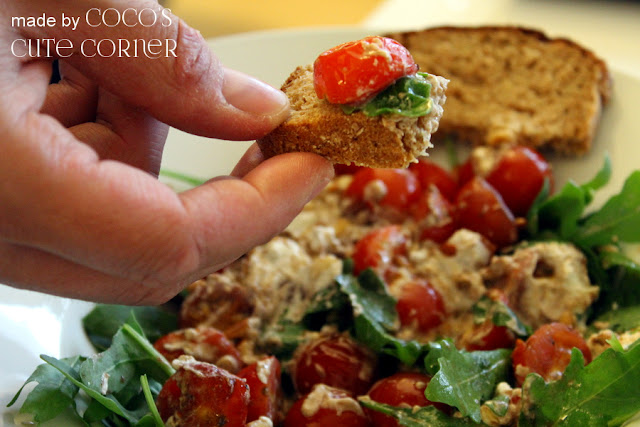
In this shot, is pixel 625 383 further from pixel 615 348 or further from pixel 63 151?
pixel 63 151

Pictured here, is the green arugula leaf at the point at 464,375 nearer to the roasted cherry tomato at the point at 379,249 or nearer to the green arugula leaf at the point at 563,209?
the roasted cherry tomato at the point at 379,249

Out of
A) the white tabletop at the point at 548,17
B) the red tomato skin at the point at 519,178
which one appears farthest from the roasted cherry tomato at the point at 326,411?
the white tabletop at the point at 548,17

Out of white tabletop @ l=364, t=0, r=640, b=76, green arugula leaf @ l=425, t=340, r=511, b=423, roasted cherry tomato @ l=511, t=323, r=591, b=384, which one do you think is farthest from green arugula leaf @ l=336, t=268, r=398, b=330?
white tabletop @ l=364, t=0, r=640, b=76

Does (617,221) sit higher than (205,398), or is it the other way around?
(617,221)

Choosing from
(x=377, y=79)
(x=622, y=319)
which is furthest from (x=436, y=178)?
(x=377, y=79)

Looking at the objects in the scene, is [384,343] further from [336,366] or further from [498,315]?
[498,315]

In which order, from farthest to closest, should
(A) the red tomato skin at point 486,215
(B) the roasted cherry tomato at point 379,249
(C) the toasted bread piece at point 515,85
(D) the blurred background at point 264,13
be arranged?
(D) the blurred background at point 264,13 → (C) the toasted bread piece at point 515,85 → (A) the red tomato skin at point 486,215 → (B) the roasted cherry tomato at point 379,249

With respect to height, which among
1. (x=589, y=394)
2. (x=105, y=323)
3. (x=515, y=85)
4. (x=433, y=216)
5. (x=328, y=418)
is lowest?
(x=105, y=323)
